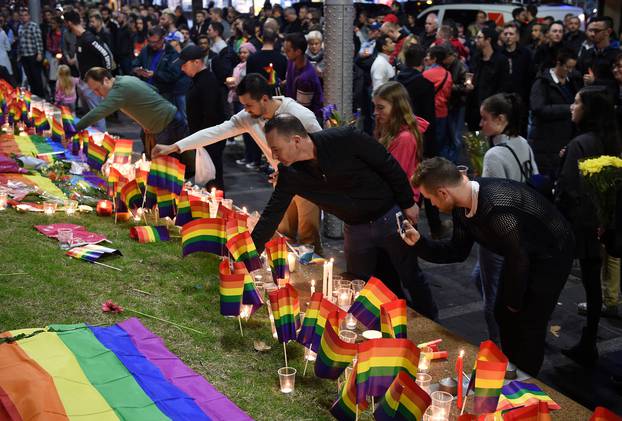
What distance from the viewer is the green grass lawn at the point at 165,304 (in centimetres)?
329

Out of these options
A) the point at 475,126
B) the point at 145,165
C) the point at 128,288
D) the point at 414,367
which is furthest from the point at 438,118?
the point at 414,367

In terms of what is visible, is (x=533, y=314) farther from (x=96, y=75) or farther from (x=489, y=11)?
(x=489, y=11)

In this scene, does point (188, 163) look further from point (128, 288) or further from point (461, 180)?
point (461, 180)

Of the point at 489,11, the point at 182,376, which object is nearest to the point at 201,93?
the point at 182,376

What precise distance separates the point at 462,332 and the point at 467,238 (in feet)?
5.23

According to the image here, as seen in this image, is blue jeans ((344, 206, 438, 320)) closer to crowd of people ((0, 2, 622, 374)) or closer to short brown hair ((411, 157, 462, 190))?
crowd of people ((0, 2, 622, 374))

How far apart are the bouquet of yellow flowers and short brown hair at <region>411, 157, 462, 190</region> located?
4.07ft

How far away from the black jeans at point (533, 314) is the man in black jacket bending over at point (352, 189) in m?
0.74

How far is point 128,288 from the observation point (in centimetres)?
443

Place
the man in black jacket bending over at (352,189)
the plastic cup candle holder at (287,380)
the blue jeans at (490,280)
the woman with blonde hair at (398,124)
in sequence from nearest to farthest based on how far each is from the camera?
1. the plastic cup candle holder at (287,380)
2. the man in black jacket bending over at (352,189)
3. the blue jeans at (490,280)
4. the woman with blonde hair at (398,124)

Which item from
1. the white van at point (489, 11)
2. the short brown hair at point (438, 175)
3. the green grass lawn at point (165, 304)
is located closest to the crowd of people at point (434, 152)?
the short brown hair at point (438, 175)

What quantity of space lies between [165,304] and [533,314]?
200 cm

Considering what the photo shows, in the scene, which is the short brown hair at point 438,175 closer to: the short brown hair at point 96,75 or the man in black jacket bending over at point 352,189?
the man in black jacket bending over at point 352,189

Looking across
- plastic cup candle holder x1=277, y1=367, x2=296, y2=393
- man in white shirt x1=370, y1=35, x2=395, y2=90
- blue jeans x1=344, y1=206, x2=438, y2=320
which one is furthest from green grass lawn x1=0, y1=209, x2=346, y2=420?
man in white shirt x1=370, y1=35, x2=395, y2=90
